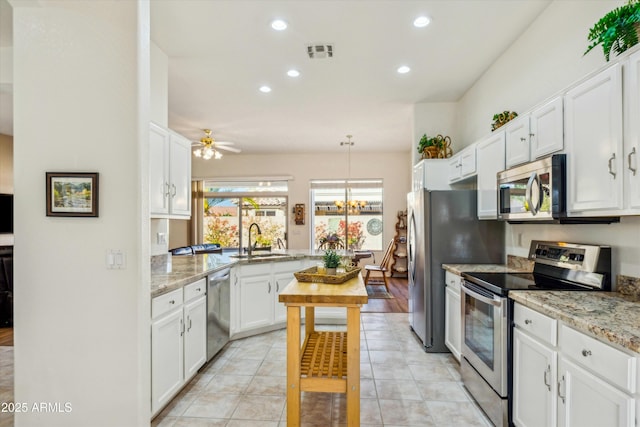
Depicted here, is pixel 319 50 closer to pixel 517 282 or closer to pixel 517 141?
pixel 517 141

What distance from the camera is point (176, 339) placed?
2420mm

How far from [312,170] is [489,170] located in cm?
544

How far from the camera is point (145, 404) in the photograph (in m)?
2.03

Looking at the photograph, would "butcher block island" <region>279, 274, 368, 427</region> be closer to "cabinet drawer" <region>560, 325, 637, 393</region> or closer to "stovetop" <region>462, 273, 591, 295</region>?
"stovetop" <region>462, 273, 591, 295</region>

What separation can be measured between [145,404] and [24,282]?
1.00m

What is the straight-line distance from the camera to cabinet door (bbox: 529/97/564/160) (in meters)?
2.11

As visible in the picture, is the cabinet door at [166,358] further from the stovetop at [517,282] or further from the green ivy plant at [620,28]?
the green ivy plant at [620,28]

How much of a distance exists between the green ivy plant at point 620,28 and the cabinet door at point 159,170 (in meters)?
3.00

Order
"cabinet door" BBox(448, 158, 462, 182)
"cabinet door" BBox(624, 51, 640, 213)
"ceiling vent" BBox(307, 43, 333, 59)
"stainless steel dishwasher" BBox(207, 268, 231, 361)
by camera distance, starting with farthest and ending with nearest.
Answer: "cabinet door" BBox(448, 158, 462, 182) < "ceiling vent" BBox(307, 43, 333, 59) < "stainless steel dishwasher" BBox(207, 268, 231, 361) < "cabinet door" BBox(624, 51, 640, 213)

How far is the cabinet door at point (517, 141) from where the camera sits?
2483 mm

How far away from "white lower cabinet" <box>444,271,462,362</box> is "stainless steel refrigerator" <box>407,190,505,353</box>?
9cm

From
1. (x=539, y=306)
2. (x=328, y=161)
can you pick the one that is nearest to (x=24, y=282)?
(x=539, y=306)

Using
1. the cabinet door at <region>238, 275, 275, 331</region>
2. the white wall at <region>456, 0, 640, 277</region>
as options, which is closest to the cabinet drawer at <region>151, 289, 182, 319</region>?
the cabinet door at <region>238, 275, 275, 331</region>

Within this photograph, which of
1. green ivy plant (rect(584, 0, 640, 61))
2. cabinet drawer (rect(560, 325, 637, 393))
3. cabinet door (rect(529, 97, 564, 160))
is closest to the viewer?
cabinet drawer (rect(560, 325, 637, 393))
